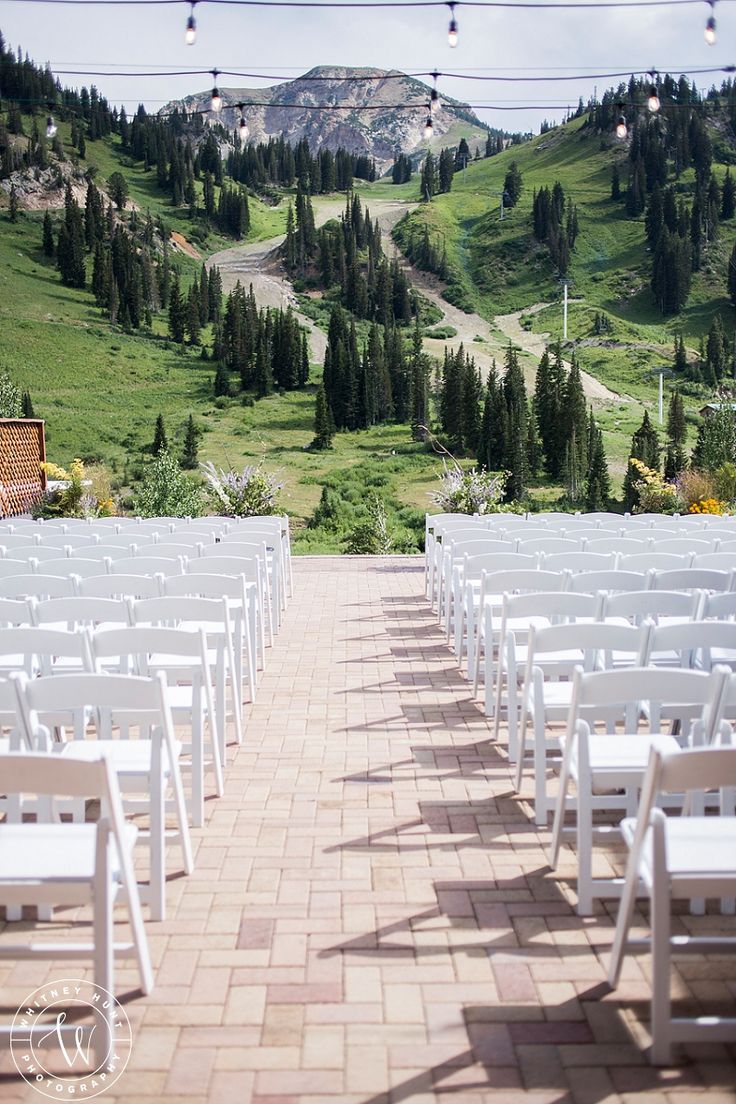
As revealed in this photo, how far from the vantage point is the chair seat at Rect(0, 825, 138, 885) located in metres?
2.54

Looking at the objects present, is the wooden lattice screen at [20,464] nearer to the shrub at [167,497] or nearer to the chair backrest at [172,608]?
the shrub at [167,497]

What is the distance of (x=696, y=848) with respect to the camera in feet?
8.74

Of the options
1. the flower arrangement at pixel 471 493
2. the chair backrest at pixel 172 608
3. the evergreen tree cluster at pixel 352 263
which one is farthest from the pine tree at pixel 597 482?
the evergreen tree cluster at pixel 352 263

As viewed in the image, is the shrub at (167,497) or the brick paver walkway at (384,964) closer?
the brick paver walkway at (384,964)

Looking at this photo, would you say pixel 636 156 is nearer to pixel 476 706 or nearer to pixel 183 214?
pixel 183 214

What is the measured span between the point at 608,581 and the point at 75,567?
305cm

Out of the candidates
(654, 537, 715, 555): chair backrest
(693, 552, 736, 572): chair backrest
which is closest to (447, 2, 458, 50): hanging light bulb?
(654, 537, 715, 555): chair backrest

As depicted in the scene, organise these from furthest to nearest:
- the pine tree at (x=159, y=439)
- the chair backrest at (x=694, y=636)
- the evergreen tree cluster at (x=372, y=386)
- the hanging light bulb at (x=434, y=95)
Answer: the evergreen tree cluster at (x=372, y=386) < the pine tree at (x=159, y=439) < the hanging light bulb at (x=434, y=95) < the chair backrest at (x=694, y=636)

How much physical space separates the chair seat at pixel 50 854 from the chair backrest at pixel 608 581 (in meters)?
3.03

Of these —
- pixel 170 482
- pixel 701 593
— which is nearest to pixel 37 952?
pixel 701 593

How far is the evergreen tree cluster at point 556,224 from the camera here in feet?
332

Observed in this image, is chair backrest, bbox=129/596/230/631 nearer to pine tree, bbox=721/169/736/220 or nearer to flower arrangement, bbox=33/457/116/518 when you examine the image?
flower arrangement, bbox=33/457/116/518

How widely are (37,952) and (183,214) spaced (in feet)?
398

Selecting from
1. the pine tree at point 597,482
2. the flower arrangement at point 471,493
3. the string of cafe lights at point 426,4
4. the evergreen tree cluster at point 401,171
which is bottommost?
the pine tree at point 597,482
